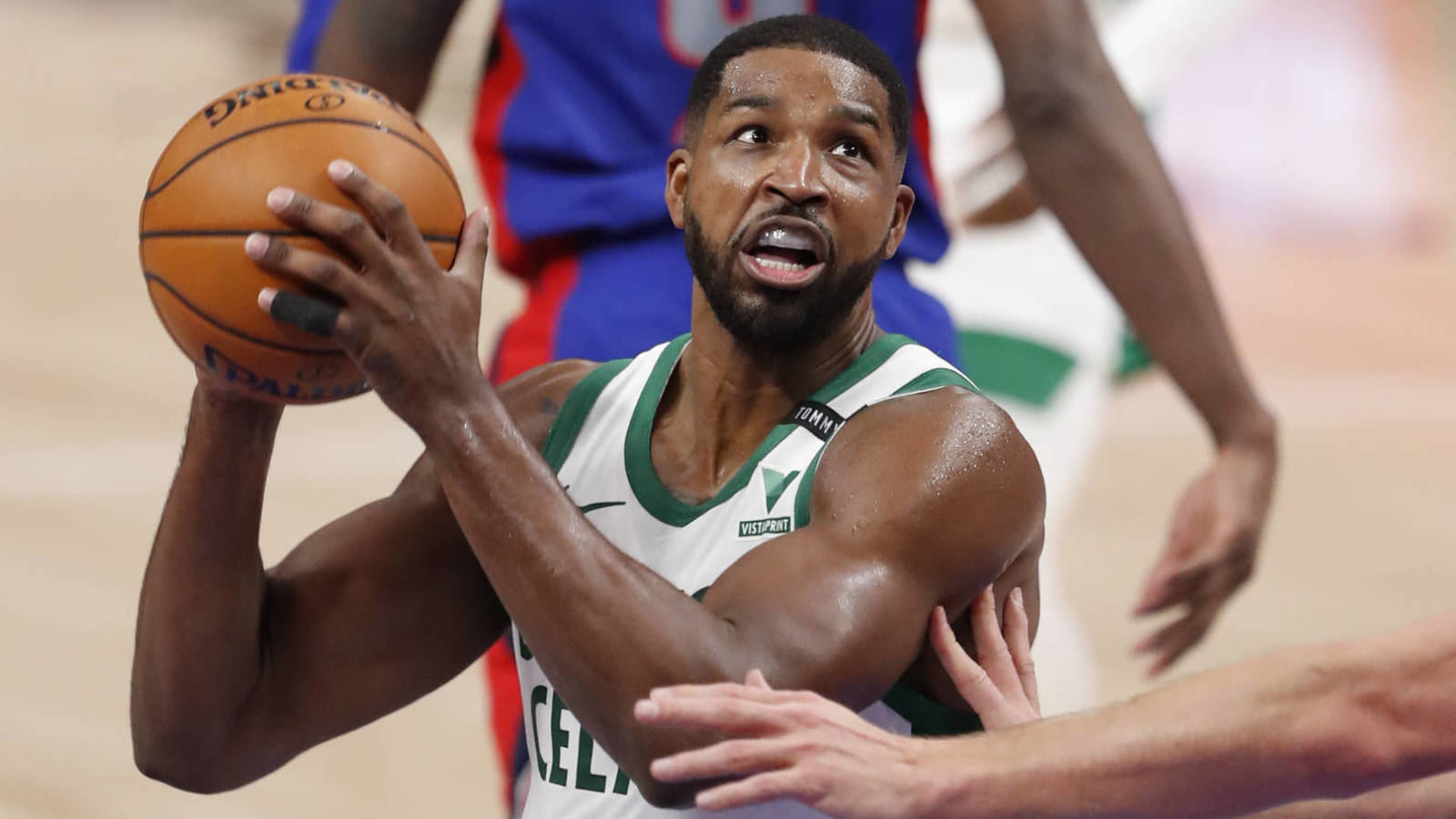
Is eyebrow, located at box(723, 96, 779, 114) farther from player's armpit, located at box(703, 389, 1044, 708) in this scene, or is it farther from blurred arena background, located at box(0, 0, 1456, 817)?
blurred arena background, located at box(0, 0, 1456, 817)

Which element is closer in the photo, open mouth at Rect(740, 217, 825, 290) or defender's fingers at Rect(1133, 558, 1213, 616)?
open mouth at Rect(740, 217, 825, 290)

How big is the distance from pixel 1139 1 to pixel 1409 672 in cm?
618

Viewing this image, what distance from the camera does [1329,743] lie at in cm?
227

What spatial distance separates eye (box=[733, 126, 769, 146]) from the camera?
277 centimetres

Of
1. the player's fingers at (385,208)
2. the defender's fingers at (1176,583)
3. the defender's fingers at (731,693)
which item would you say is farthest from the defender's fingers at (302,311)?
the defender's fingers at (1176,583)

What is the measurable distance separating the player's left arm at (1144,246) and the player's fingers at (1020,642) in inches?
39.3

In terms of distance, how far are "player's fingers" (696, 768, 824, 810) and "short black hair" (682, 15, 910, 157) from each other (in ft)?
3.49

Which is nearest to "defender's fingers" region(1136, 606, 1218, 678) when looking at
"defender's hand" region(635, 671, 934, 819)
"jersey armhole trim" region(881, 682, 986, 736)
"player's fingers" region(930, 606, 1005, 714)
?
"jersey armhole trim" region(881, 682, 986, 736)

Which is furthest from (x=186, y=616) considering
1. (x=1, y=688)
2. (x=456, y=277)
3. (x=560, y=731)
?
(x=1, y=688)

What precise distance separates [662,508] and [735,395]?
22 centimetres

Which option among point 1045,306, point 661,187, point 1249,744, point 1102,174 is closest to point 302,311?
point 1249,744

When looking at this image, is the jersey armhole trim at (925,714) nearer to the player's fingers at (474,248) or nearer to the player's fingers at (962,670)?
the player's fingers at (962,670)

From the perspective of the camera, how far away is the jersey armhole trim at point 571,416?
2973mm

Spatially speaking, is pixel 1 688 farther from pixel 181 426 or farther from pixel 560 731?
pixel 560 731
